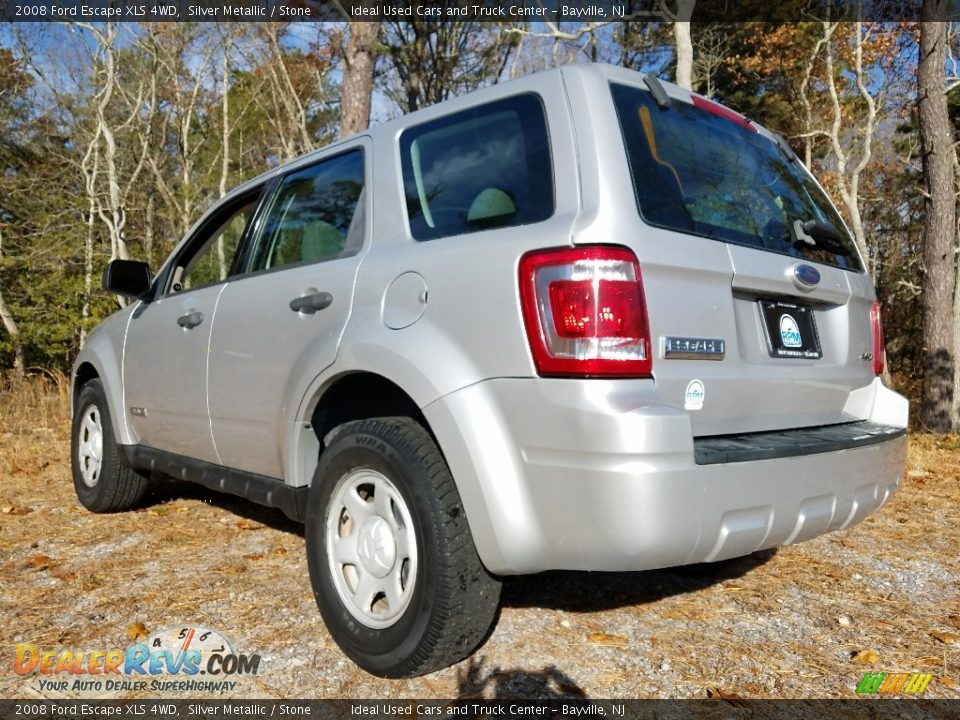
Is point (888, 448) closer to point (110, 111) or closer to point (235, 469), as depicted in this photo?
point (235, 469)

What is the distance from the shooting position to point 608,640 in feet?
9.40

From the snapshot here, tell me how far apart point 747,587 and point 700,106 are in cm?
218

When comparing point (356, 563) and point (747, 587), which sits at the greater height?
point (356, 563)

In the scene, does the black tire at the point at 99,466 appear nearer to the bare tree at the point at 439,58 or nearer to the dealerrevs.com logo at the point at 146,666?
the dealerrevs.com logo at the point at 146,666

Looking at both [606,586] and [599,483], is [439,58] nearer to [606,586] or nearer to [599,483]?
[606,586]

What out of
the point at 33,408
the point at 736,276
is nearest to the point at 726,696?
the point at 736,276

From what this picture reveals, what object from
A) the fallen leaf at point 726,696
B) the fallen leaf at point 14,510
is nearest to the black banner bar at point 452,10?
the fallen leaf at point 14,510

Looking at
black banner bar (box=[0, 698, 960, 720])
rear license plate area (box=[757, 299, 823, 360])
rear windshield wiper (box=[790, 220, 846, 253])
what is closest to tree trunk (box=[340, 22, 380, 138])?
rear windshield wiper (box=[790, 220, 846, 253])

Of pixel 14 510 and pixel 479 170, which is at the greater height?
pixel 479 170

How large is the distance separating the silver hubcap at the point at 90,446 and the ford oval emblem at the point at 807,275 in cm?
403

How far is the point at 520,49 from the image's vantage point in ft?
64.5

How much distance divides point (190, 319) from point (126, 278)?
821mm

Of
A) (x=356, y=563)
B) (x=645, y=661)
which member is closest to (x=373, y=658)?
(x=356, y=563)

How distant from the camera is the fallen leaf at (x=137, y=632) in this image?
113 inches
